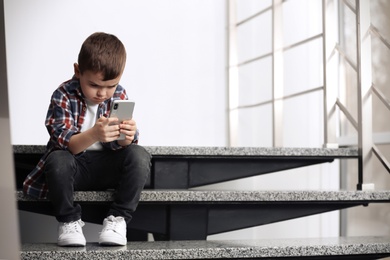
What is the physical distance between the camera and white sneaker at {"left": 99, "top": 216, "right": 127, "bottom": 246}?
1.89m

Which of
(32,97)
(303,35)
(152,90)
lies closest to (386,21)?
(303,35)

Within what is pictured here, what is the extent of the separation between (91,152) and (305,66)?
1733 millimetres

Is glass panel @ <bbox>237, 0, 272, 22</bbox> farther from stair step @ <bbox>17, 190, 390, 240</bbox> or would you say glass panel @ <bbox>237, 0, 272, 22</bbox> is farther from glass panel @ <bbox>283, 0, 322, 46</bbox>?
stair step @ <bbox>17, 190, 390, 240</bbox>

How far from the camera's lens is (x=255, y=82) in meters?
→ 3.74

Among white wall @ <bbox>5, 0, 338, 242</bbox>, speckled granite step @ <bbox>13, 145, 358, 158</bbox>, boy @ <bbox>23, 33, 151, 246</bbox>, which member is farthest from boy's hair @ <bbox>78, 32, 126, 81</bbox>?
white wall @ <bbox>5, 0, 338, 242</bbox>

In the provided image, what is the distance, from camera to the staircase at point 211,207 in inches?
73.8

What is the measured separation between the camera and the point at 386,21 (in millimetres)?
3158

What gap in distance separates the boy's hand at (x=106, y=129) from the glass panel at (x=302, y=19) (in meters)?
1.87

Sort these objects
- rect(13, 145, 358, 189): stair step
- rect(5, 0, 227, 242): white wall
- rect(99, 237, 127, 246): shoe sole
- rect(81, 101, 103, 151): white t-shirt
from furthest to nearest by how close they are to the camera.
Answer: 1. rect(5, 0, 227, 242): white wall
2. rect(13, 145, 358, 189): stair step
3. rect(81, 101, 103, 151): white t-shirt
4. rect(99, 237, 127, 246): shoe sole

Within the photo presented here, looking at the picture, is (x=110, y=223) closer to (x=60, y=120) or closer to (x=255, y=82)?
(x=60, y=120)

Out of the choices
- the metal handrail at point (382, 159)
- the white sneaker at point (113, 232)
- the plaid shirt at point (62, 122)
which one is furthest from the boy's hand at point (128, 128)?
the metal handrail at point (382, 159)

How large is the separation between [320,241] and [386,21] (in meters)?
1.46

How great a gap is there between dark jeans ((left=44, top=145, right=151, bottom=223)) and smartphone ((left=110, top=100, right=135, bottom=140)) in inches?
4.9

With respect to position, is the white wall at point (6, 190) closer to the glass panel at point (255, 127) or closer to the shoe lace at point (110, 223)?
the shoe lace at point (110, 223)
